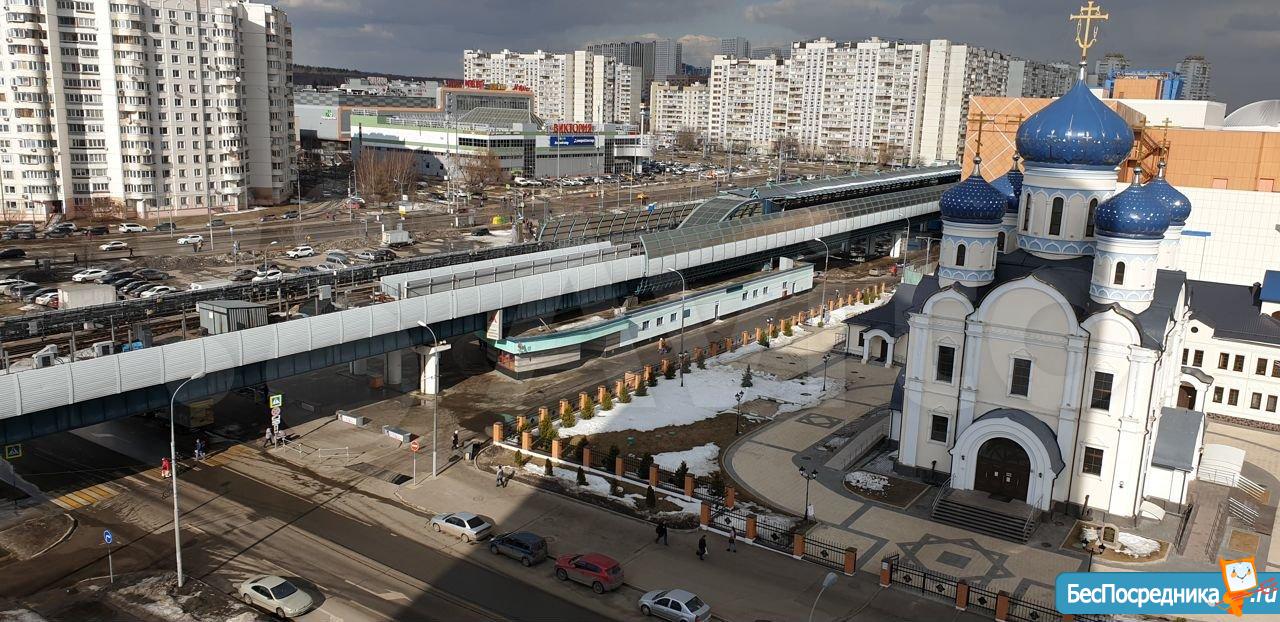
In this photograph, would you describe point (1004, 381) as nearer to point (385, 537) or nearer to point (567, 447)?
point (567, 447)

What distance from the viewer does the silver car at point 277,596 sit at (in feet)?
101

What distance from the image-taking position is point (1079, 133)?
41094mm

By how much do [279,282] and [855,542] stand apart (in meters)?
35.0

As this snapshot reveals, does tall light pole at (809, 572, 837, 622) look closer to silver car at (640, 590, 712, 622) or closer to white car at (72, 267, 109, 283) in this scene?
silver car at (640, 590, 712, 622)

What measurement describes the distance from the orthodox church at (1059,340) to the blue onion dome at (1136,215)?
0.19ft

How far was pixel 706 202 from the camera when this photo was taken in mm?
88062

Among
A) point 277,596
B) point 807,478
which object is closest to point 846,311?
point 807,478

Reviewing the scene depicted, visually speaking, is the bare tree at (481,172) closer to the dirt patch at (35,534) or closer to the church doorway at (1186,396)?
the church doorway at (1186,396)

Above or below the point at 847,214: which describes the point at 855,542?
below

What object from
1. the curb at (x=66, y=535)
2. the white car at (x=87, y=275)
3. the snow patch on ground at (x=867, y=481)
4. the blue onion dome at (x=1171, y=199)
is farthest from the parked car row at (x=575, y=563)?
the white car at (x=87, y=275)

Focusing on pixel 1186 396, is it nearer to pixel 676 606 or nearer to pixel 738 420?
pixel 738 420

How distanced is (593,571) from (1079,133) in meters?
28.2

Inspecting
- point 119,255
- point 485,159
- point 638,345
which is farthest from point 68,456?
point 485,159

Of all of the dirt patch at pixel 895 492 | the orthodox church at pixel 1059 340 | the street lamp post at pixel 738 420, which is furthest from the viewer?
the street lamp post at pixel 738 420
